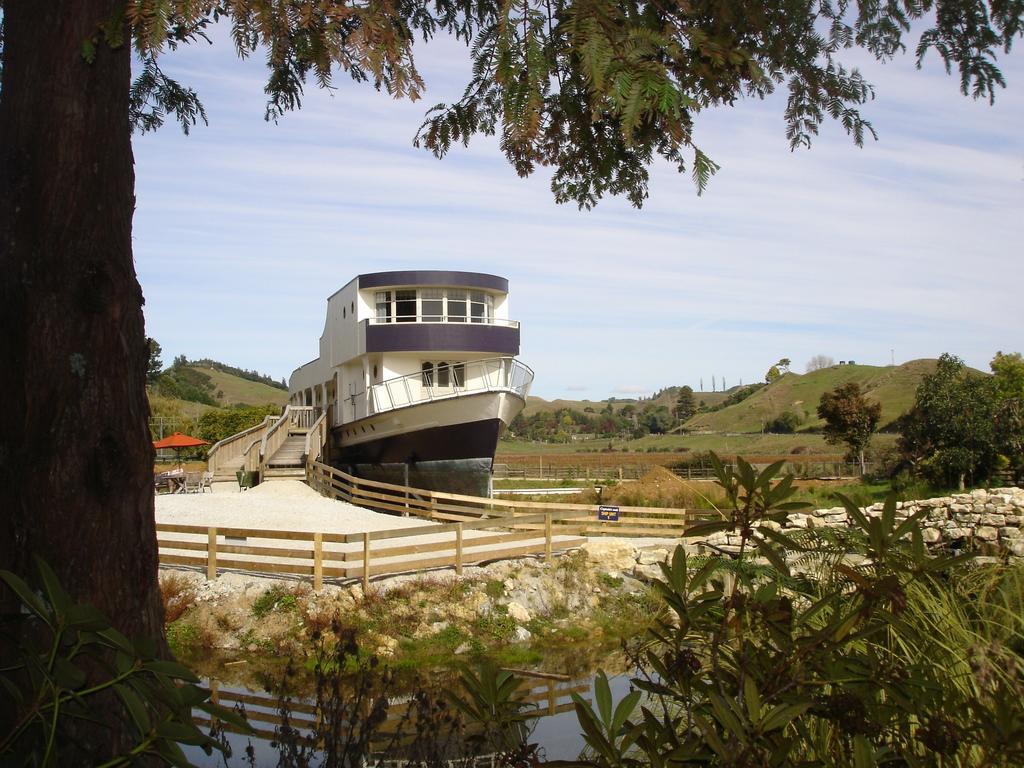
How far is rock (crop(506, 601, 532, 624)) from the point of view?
13786mm

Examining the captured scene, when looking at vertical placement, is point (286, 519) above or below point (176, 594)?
above

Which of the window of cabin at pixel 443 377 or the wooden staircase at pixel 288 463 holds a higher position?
the window of cabin at pixel 443 377

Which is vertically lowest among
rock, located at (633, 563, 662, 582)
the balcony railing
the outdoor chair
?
rock, located at (633, 563, 662, 582)

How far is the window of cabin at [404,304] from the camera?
2702cm

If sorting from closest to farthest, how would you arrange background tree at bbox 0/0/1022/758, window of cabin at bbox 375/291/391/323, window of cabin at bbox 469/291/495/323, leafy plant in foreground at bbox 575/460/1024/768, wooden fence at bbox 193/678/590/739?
leafy plant in foreground at bbox 575/460/1024/768, background tree at bbox 0/0/1022/758, wooden fence at bbox 193/678/590/739, window of cabin at bbox 469/291/495/323, window of cabin at bbox 375/291/391/323

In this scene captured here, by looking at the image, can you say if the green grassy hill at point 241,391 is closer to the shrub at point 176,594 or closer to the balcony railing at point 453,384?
the balcony railing at point 453,384

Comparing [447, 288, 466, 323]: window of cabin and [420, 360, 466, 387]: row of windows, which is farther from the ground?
[447, 288, 466, 323]: window of cabin

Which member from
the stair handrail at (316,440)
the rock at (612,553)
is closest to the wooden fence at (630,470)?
the stair handrail at (316,440)

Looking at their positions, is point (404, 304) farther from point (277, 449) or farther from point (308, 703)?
point (308, 703)

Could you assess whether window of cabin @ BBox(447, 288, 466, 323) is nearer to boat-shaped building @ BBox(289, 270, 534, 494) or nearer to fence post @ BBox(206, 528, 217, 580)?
boat-shaped building @ BBox(289, 270, 534, 494)

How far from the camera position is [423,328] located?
85.7 ft

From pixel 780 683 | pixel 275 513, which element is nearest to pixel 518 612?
pixel 275 513

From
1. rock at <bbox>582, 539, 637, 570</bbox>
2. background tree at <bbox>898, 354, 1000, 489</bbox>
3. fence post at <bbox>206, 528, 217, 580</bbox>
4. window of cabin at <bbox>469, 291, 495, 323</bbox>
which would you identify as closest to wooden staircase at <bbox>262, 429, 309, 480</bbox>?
window of cabin at <bbox>469, 291, 495, 323</bbox>

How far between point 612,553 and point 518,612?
363 cm
